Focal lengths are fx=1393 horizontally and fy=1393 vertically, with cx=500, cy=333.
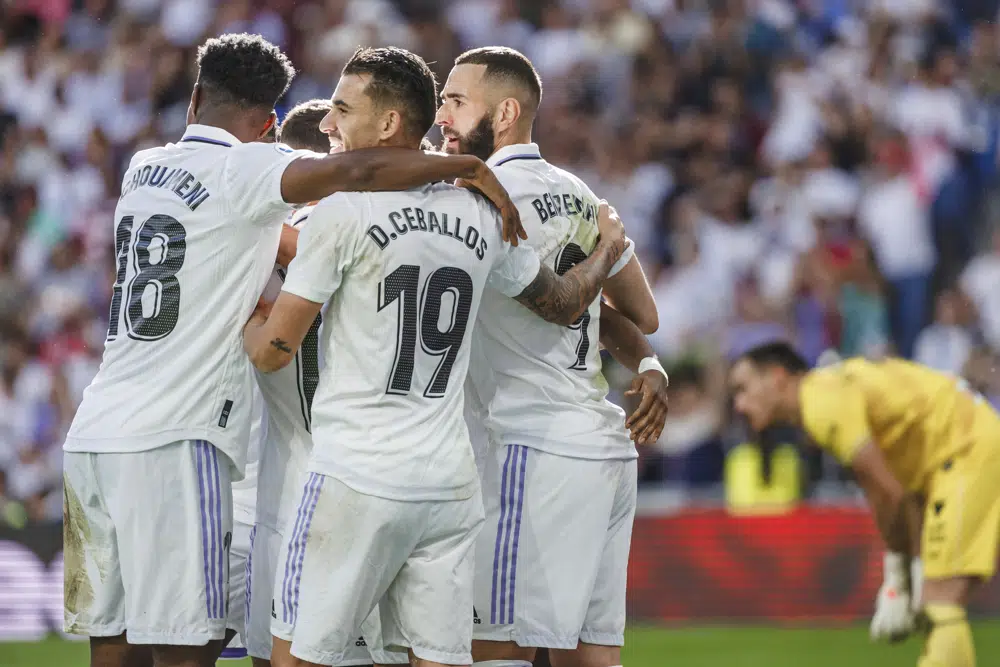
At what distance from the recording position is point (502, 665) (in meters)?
5.19

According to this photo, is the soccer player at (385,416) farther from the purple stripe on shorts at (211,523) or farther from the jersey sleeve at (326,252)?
the purple stripe on shorts at (211,523)

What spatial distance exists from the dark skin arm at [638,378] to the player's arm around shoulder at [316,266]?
1344mm

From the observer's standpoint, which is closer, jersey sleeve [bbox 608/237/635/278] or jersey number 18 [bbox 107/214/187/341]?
jersey number 18 [bbox 107/214/187/341]

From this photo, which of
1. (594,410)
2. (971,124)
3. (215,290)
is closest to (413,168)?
(215,290)

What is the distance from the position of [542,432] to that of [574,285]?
58cm

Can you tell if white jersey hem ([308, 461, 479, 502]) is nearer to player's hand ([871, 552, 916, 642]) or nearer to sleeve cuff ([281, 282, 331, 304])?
sleeve cuff ([281, 282, 331, 304])

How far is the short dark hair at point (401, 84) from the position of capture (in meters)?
4.78

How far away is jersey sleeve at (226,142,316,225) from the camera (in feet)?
16.1

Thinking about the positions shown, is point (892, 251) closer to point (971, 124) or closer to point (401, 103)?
point (971, 124)

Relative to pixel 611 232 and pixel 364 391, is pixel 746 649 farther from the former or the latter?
pixel 364 391

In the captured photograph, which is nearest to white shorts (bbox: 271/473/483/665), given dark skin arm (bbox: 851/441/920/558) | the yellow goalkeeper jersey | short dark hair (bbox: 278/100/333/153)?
short dark hair (bbox: 278/100/333/153)

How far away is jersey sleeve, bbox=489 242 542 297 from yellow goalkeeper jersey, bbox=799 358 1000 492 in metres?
2.74

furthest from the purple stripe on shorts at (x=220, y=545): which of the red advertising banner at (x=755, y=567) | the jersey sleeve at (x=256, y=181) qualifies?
the red advertising banner at (x=755, y=567)

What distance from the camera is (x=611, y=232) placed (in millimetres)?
5523
